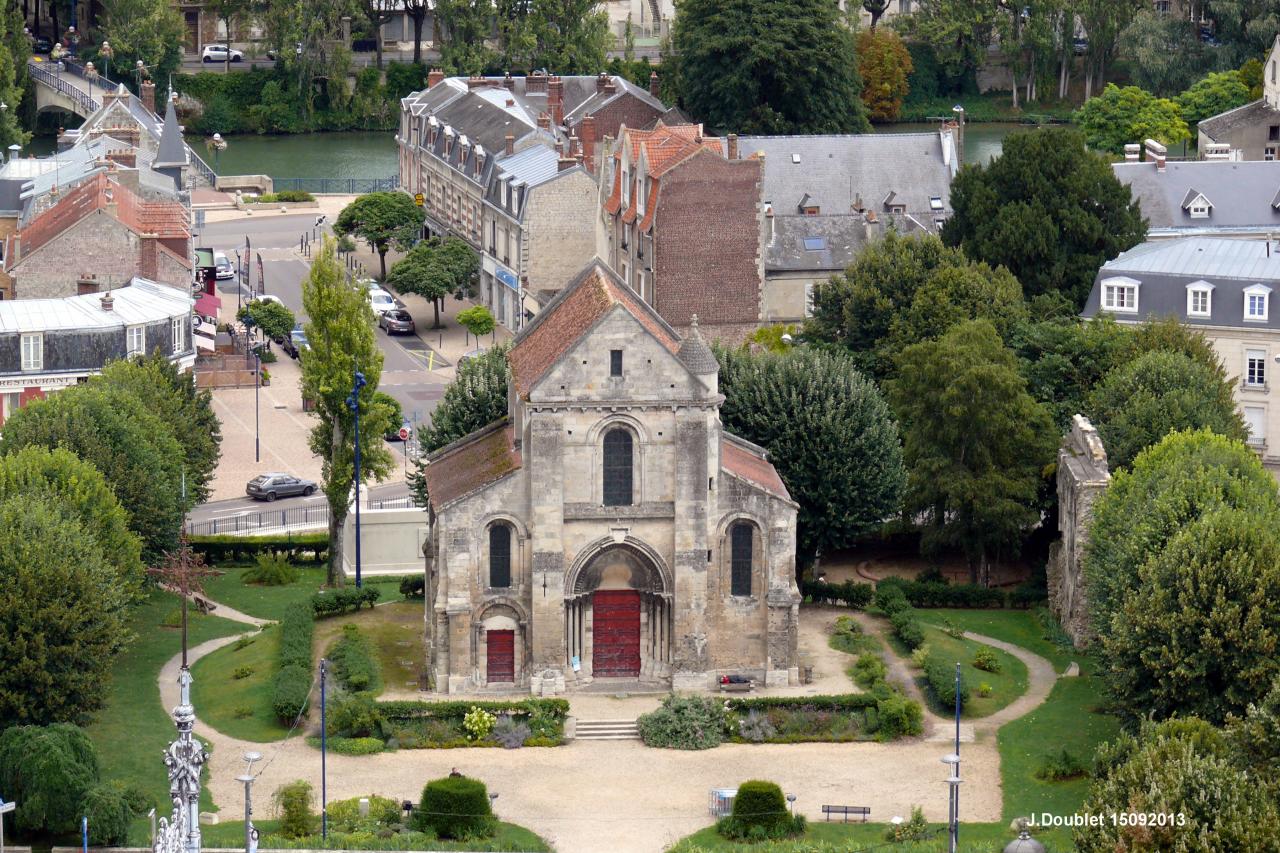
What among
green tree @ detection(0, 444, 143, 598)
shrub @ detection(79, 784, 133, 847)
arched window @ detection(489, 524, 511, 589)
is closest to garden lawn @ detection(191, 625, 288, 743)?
green tree @ detection(0, 444, 143, 598)

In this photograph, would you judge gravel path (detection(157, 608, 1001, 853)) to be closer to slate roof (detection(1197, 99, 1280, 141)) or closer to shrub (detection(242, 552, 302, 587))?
shrub (detection(242, 552, 302, 587))

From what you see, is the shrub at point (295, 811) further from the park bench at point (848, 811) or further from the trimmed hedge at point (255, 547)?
the trimmed hedge at point (255, 547)

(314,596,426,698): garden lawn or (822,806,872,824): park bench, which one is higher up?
(314,596,426,698): garden lawn

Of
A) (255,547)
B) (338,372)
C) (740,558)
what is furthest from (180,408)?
(740,558)

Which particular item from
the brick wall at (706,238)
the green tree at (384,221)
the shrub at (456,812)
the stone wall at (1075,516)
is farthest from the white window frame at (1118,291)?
the green tree at (384,221)

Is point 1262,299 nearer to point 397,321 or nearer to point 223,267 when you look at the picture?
point 397,321

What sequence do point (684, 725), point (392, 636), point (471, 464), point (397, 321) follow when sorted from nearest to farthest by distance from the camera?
point (684, 725) → point (471, 464) → point (392, 636) → point (397, 321)
